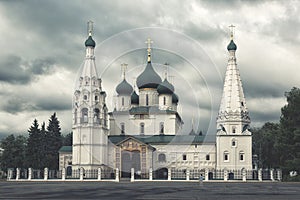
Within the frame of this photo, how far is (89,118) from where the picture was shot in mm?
68375

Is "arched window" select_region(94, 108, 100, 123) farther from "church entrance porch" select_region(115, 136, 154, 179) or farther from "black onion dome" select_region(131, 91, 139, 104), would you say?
"black onion dome" select_region(131, 91, 139, 104)

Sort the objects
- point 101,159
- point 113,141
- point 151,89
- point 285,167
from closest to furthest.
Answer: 1. point 285,167
2. point 101,159
3. point 113,141
4. point 151,89

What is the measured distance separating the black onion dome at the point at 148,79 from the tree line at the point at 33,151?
54.3ft

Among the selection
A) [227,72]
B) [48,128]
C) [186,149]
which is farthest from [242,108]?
[48,128]

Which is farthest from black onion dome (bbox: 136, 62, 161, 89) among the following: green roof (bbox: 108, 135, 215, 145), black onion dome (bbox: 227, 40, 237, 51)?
black onion dome (bbox: 227, 40, 237, 51)

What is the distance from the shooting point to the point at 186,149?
2854 inches

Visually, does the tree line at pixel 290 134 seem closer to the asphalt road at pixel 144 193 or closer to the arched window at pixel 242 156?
the arched window at pixel 242 156

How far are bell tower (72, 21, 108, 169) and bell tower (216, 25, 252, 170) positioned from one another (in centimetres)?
1661

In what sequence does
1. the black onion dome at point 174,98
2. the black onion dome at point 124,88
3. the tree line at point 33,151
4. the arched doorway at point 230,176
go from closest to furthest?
the arched doorway at point 230,176, the tree line at point 33,151, the black onion dome at point 124,88, the black onion dome at point 174,98

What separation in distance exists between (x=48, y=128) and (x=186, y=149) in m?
23.8

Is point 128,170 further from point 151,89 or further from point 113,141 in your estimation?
point 151,89

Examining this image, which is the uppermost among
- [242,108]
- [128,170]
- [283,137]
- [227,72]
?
[227,72]

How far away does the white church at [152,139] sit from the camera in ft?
225

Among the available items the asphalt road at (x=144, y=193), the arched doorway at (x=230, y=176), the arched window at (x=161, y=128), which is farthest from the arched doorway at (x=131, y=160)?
the asphalt road at (x=144, y=193)
